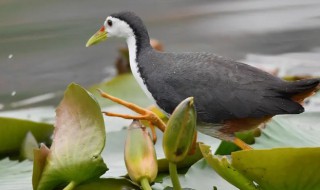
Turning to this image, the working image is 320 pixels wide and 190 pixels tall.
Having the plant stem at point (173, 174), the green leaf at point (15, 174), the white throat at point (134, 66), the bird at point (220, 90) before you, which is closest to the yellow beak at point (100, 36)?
the white throat at point (134, 66)

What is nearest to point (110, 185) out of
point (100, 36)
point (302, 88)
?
point (302, 88)

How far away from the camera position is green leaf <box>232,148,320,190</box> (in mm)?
1892

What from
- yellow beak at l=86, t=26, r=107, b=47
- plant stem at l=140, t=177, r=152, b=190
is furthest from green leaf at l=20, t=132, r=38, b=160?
plant stem at l=140, t=177, r=152, b=190

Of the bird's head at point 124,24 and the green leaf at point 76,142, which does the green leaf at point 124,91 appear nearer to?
the bird's head at point 124,24

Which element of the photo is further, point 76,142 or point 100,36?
point 100,36

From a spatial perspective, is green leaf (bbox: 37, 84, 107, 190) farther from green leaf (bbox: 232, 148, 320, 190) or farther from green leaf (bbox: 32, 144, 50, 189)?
green leaf (bbox: 232, 148, 320, 190)

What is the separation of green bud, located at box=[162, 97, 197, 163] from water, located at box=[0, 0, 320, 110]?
2137 mm

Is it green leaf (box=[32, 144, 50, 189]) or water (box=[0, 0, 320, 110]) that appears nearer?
green leaf (box=[32, 144, 50, 189])

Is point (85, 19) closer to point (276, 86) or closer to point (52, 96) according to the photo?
point (52, 96)

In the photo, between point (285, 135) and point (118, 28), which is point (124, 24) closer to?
point (118, 28)

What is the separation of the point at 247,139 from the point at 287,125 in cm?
14

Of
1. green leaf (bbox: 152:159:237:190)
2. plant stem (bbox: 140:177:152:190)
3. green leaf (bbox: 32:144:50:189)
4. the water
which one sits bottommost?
the water

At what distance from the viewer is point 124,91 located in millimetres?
3264

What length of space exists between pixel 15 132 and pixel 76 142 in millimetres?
702
